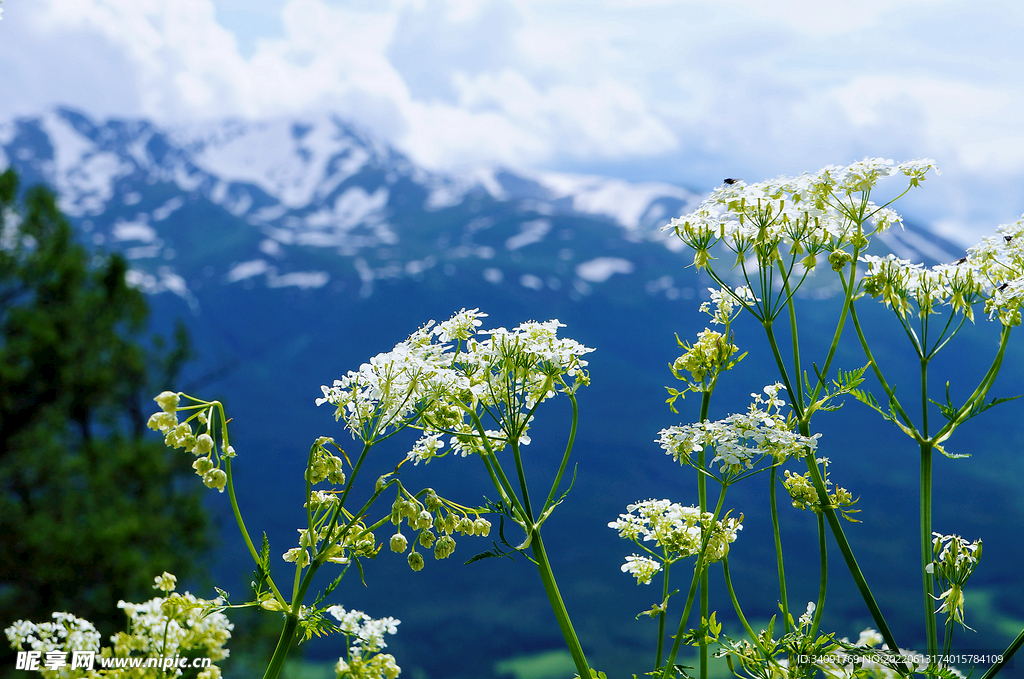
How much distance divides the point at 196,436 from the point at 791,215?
1767mm

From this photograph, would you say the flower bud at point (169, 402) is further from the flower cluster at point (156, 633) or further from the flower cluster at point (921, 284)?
the flower cluster at point (921, 284)

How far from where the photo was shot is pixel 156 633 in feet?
5.82

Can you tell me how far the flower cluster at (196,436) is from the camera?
5.41 ft

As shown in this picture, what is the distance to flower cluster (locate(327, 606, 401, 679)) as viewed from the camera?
1.74 meters

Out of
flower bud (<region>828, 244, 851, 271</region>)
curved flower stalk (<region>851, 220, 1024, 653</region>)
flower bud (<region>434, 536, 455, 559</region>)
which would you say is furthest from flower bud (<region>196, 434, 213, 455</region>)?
curved flower stalk (<region>851, 220, 1024, 653</region>)

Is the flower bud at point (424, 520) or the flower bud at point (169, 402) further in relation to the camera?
the flower bud at point (424, 520)

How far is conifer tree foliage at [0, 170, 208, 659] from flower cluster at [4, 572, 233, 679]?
46.1 feet

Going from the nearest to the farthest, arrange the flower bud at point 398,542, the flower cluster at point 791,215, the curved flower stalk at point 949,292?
the flower bud at point 398,542 < the flower cluster at point 791,215 < the curved flower stalk at point 949,292

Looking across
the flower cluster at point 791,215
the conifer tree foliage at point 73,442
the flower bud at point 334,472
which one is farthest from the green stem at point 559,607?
the conifer tree foliage at point 73,442

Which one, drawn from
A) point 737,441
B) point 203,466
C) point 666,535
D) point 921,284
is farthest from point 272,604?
point 921,284

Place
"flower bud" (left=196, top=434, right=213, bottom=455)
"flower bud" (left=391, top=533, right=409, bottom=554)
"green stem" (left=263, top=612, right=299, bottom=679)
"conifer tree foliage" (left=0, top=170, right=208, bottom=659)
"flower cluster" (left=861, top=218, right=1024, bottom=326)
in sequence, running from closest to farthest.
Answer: "green stem" (left=263, top=612, right=299, bottom=679)
"flower bud" (left=196, top=434, right=213, bottom=455)
"flower bud" (left=391, top=533, right=409, bottom=554)
"flower cluster" (left=861, top=218, right=1024, bottom=326)
"conifer tree foliage" (left=0, top=170, right=208, bottom=659)

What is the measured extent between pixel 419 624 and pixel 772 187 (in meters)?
72.5

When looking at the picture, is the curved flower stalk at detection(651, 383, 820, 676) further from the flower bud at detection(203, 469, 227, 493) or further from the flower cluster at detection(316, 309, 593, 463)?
the flower bud at detection(203, 469, 227, 493)

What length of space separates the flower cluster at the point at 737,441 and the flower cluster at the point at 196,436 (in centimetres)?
122
